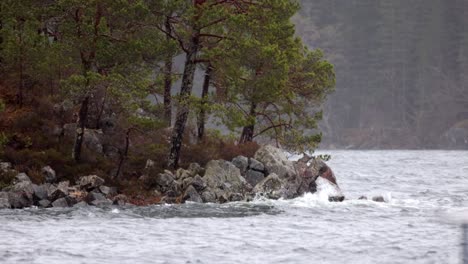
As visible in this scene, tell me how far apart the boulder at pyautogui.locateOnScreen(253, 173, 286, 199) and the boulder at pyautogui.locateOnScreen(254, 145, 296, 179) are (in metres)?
0.94

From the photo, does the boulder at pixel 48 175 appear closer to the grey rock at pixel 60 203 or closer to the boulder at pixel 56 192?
the boulder at pixel 56 192

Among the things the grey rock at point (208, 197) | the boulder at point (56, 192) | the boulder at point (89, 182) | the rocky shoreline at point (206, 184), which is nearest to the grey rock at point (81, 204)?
the rocky shoreline at point (206, 184)

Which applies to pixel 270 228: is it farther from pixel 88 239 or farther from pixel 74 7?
pixel 74 7

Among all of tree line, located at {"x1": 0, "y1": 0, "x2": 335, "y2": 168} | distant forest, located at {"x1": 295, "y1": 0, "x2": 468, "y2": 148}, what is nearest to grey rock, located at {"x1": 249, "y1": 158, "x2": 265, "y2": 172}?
tree line, located at {"x1": 0, "y1": 0, "x2": 335, "y2": 168}

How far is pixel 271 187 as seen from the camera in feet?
92.8

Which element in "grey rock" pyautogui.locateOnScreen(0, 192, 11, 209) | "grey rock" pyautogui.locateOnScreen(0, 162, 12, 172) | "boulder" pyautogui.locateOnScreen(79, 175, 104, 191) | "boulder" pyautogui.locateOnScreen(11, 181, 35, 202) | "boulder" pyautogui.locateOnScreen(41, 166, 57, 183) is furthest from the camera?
"boulder" pyautogui.locateOnScreen(79, 175, 104, 191)

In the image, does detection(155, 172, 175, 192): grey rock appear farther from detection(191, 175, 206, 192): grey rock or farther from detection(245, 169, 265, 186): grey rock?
detection(245, 169, 265, 186): grey rock

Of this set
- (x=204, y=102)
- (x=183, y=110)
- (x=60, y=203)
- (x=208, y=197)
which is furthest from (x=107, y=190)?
(x=204, y=102)

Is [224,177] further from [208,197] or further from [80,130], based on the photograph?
[80,130]

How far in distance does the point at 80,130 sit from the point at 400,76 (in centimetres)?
9683

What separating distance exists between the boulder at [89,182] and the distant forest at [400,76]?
88.7 metres

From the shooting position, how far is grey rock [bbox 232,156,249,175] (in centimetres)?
2911

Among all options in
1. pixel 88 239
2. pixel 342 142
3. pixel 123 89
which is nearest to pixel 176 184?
pixel 123 89

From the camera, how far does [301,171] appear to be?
30.9m
